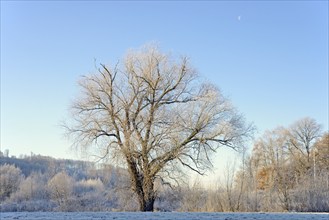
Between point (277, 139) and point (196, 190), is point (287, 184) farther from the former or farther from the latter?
point (277, 139)

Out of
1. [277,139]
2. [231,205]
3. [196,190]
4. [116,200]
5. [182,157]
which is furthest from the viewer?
[277,139]

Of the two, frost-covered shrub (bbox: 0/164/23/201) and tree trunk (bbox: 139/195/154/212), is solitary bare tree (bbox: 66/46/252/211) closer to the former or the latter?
tree trunk (bbox: 139/195/154/212)

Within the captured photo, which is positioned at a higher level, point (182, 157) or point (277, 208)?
point (182, 157)

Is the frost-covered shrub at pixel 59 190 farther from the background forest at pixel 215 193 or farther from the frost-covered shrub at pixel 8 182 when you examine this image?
the frost-covered shrub at pixel 8 182

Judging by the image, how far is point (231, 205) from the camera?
19.2m

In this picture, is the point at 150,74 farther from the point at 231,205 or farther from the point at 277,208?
the point at 277,208

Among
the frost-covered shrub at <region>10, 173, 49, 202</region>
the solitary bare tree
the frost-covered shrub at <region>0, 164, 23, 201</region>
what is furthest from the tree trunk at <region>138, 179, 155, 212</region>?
the frost-covered shrub at <region>0, 164, 23, 201</region>

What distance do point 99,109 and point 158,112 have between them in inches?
139

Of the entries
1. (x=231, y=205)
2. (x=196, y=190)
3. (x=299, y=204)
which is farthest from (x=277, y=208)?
(x=196, y=190)

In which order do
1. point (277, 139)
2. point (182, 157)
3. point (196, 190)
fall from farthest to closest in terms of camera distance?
point (277, 139) → point (182, 157) → point (196, 190)

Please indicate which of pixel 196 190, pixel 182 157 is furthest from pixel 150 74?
pixel 196 190

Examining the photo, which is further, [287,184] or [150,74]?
[150,74]

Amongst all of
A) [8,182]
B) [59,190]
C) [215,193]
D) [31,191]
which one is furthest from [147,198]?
[8,182]

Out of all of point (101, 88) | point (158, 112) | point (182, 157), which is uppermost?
point (101, 88)
